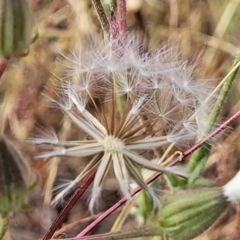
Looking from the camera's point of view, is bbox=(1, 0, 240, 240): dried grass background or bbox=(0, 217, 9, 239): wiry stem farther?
bbox=(1, 0, 240, 240): dried grass background

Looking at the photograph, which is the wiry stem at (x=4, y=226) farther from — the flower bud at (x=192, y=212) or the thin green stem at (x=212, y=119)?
the thin green stem at (x=212, y=119)

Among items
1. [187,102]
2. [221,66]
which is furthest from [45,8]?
[187,102]

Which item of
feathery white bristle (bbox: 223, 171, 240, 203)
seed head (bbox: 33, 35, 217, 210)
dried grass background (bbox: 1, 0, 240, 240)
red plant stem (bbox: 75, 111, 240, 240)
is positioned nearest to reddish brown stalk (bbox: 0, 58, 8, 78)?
seed head (bbox: 33, 35, 217, 210)

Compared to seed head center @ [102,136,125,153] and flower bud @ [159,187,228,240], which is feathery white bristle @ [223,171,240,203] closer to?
flower bud @ [159,187,228,240]

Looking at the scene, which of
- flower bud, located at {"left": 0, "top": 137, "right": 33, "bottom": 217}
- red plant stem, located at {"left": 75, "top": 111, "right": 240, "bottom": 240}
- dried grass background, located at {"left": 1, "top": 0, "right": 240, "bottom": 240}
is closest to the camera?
flower bud, located at {"left": 0, "top": 137, "right": 33, "bottom": 217}

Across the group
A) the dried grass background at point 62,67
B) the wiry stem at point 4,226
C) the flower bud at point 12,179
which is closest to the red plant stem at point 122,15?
the flower bud at point 12,179

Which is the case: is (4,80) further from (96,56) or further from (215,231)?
(96,56)
